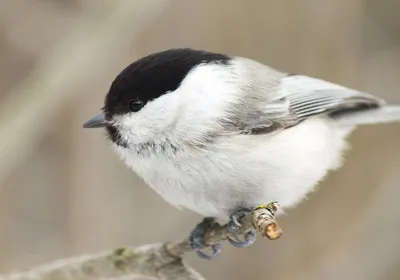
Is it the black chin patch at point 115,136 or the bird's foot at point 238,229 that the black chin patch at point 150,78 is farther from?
the bird's foot at point 238,229

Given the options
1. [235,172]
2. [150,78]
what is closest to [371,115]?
[235,172]

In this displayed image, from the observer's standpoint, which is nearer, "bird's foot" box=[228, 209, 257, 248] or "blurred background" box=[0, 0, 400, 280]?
"bird's foot" box=[228, 209, 257, 248]

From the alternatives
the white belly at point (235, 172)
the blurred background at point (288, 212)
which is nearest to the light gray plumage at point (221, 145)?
the white belly at point (235, 172)

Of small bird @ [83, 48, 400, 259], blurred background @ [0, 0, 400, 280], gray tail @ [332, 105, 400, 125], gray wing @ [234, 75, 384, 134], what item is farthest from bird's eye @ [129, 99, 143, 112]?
blurred background @ [0, 0, 400, 280]

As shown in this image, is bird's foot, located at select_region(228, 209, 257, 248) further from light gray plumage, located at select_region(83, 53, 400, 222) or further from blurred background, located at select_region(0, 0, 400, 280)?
blurred background, located at select_region(0, 0, 400, 280)

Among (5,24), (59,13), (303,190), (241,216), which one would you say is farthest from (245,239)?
(5,24)

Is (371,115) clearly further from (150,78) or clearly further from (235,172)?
(150,78)
